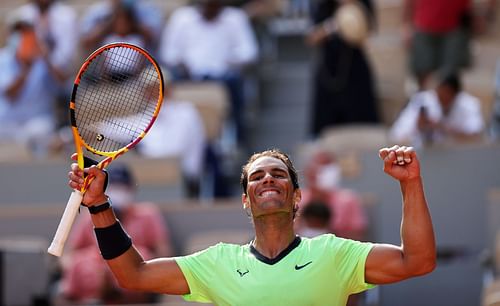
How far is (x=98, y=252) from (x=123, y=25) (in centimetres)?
355

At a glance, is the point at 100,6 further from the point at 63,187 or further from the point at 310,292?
the point at 310,292

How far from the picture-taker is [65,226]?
5.12m

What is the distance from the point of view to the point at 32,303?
873 cm

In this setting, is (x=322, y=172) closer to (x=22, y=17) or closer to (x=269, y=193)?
(x=22, y=17)

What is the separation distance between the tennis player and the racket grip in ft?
0.13

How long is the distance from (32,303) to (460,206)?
11.8 ft

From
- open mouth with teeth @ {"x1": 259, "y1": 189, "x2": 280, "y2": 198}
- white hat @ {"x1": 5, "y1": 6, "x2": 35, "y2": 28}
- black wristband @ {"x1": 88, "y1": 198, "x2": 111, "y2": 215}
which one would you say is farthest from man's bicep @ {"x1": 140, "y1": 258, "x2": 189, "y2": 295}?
white hat @ {"x1": 5, "y1": 6, "x2": 35, "y2": 28}

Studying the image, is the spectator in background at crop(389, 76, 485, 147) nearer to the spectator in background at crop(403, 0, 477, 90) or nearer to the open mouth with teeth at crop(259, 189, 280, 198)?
the spectator in background at crop(403, 0, 477, 90)

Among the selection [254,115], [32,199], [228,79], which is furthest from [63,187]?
[254,115]

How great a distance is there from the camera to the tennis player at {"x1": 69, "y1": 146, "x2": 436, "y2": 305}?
199 inches

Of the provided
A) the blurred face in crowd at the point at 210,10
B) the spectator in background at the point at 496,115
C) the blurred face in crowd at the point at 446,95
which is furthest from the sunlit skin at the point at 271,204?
the blurred face in crowd at the point at 210,10

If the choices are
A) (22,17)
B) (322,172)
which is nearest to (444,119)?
(322,172)

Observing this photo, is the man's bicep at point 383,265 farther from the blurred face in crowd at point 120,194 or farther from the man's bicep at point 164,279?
the blurred face in crowd at point 120,194

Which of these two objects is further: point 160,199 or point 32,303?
point 160,199
